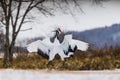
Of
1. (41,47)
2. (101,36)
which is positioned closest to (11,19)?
(41,47)

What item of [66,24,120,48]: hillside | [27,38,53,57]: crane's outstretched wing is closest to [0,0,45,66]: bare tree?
[27,38,53,57]: crane's outstretched wing

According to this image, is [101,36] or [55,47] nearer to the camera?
[55,47]

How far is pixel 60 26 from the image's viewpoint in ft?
14.5

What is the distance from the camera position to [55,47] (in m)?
4.21

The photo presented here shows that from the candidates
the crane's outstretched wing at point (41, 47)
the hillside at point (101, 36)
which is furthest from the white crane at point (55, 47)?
the hillside at point (101, 36)

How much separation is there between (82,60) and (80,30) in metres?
0.44

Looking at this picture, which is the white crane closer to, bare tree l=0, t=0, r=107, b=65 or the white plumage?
the white plumage

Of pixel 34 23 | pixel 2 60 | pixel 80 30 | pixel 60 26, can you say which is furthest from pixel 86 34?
pixel 2 60

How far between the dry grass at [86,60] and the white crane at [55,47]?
8 cm

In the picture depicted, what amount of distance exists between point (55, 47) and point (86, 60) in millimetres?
446

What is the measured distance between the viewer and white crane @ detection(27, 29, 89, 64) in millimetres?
4188

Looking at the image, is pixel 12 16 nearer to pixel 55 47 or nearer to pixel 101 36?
pixel 55 47

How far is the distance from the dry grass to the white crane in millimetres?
76

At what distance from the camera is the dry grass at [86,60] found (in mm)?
4227
